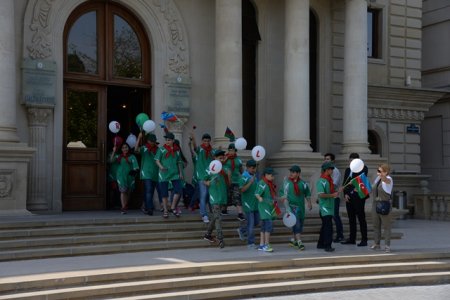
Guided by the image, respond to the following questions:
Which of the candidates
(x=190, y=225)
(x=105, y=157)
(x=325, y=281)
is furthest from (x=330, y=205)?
(x=105, y=157)

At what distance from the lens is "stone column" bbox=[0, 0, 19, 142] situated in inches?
558

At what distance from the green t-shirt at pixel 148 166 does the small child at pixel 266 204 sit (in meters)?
3.03

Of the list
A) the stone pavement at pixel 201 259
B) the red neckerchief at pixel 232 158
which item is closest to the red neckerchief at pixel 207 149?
the red neckerchief at pixel 232 158

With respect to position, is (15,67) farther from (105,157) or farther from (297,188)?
(297,188)

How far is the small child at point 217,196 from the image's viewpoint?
12.5 meters

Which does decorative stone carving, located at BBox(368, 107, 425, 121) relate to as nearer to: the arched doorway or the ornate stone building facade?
the ornate stone building facade

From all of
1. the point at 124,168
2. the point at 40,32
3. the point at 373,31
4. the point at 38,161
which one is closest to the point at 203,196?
the point at 124,168

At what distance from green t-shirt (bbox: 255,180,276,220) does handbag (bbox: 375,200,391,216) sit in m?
2.25

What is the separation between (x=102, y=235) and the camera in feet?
41.2

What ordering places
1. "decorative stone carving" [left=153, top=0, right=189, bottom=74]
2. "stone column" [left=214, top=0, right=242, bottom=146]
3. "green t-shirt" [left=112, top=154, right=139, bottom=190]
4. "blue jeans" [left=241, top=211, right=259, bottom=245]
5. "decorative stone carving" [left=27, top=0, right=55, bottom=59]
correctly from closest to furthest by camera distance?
"blue jeans" [left=241, top=211, right=259, bottom=245], "green t-shirt" [left=112, top=154, right=139, bottom=190], "decorative stone carving" [left=27, top=0, right=55, bottom=59], "stone column" [left=214, top=0, right=242, bottom=146], "decorative stone carving" [left=153, top=0, right=189, bottom=74]

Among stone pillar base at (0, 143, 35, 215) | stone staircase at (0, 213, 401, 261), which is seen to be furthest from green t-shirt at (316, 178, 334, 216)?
stone pillar base at (0, 143, 35, 215)

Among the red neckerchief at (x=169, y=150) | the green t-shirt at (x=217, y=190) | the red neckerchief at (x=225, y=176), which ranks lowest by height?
the green t-shirt at (x=217, y=190)

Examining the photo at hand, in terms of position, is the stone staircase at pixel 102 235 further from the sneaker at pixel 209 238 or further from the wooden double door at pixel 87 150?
the wooden double door at pixel 87 150

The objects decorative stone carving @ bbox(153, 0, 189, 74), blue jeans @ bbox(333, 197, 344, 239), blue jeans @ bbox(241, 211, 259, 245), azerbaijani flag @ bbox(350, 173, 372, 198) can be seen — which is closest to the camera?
blue jeans @ bbox(241, 211, 259, 245)
